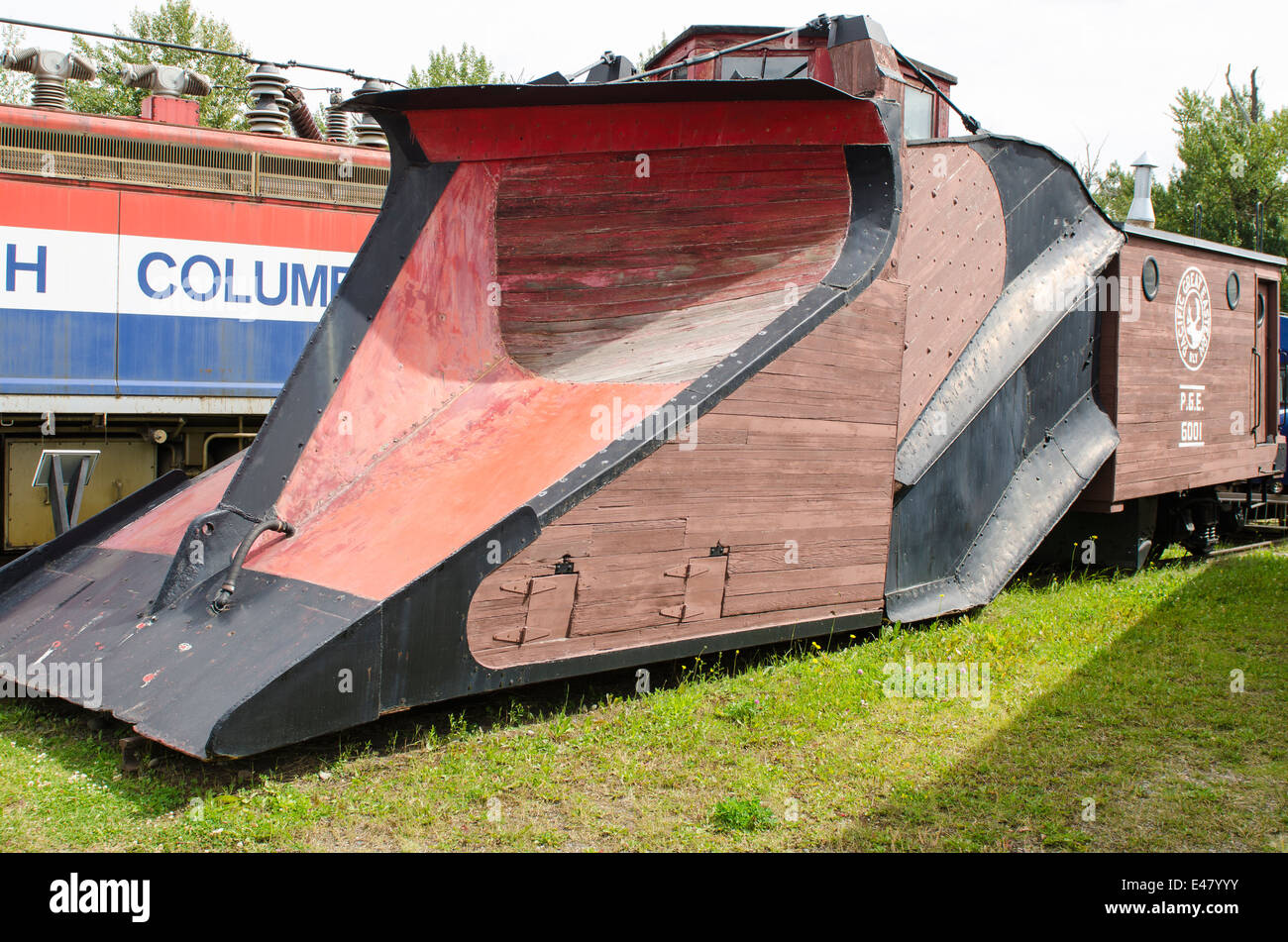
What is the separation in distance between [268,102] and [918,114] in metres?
6.12

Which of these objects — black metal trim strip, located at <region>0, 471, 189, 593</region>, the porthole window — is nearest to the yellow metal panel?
black metal trim strip, located at <region>0, 471, 189, 593</region>

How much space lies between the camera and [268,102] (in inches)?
393

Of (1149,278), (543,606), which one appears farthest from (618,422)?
(1149,278)

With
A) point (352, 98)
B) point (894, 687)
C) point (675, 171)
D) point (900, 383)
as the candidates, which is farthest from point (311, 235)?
point (894, 687)

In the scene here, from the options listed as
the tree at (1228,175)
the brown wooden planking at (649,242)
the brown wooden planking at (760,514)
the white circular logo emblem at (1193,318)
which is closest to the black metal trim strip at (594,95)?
the brown wooden planking at (649,242)

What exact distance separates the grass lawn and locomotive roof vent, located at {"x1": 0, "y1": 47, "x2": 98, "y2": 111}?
633cm

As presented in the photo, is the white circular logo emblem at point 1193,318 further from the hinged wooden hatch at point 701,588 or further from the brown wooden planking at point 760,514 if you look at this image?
the hinged wooden hatch at point 701,588

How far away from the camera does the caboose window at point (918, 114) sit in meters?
7.40

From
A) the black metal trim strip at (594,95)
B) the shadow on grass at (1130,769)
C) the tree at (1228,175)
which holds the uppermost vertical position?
the tree at (1228,175)

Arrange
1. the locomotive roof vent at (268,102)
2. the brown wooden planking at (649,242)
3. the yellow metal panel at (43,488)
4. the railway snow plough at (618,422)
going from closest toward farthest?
1. the railway snow plough at (618,422)
2. the brown wooden planking at (649,242)
3. the yellow metal panel at (43,488)
4. the locomotive roof vent at (268,102)

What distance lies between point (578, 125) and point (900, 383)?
224 centimetres

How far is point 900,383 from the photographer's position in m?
5.81

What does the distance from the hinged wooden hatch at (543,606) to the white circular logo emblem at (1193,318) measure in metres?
6.46

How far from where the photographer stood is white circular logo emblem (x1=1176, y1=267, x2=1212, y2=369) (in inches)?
340
